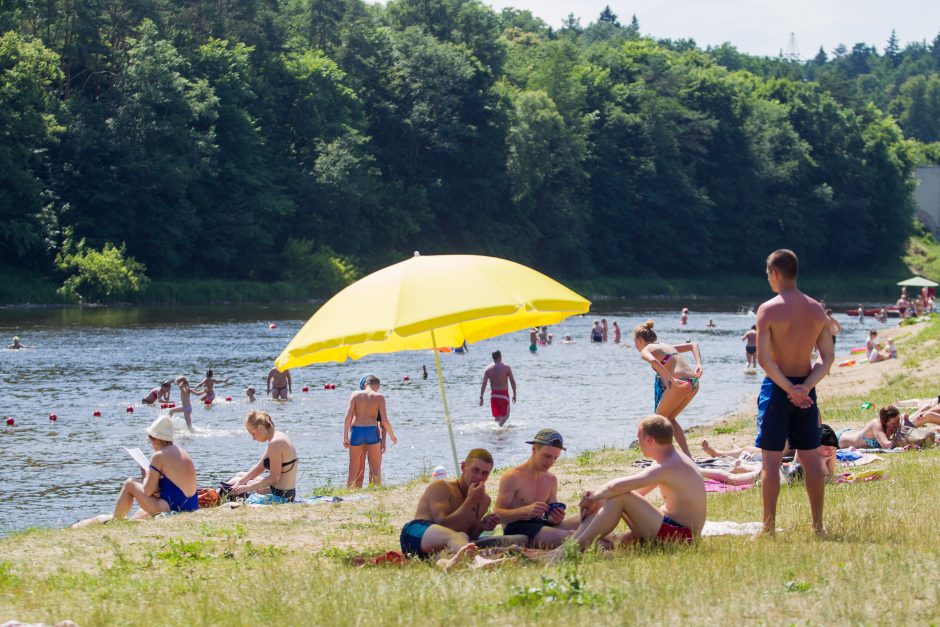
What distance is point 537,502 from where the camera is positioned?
29.1 feet

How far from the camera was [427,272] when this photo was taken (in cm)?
880

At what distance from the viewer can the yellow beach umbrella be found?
27.5 ft

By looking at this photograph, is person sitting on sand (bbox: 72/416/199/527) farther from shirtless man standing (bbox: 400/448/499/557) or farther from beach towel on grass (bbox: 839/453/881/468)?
beach towel on grass (bbox: 839/453/881/468)

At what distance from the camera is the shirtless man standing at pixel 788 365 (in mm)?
8594

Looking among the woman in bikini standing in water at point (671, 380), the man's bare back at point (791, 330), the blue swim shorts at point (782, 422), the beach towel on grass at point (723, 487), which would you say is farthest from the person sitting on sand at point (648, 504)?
the woman in bikini standing in water at point (671, 380)

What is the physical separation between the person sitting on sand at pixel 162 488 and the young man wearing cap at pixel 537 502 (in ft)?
14.1

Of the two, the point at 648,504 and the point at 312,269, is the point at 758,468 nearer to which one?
the point at 648,504

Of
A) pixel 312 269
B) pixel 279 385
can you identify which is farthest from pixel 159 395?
pixel 312 269

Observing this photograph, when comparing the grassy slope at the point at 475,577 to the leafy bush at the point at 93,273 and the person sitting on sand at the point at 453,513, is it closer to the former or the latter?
the person sitting on sand at the point at 453,513

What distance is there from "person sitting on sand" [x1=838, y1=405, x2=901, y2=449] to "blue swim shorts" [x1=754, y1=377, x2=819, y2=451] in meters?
6.14

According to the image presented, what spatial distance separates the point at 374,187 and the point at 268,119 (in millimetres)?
7350

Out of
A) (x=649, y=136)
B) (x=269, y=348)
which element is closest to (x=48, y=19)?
(x=269, y=348)

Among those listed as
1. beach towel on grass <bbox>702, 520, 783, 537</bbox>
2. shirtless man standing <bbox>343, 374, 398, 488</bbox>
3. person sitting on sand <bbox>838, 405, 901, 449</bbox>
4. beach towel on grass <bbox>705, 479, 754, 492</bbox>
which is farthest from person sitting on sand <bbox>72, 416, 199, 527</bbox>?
person sitting on sand <bbox>838, 405, 901, 449</bbox>

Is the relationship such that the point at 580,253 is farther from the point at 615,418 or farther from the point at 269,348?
the point at 615,418
